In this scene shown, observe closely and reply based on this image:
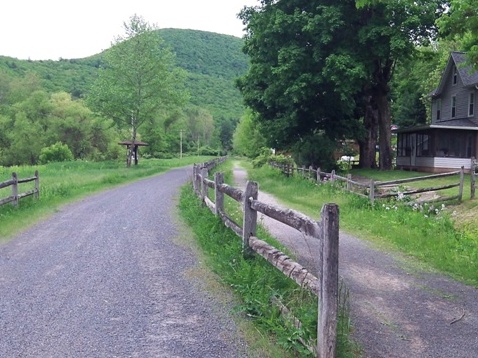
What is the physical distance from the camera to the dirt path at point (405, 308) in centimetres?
439

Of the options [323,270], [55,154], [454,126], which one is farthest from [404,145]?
[55,154]

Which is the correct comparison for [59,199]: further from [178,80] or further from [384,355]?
[178,80]

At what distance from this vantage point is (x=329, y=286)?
12.1 ft

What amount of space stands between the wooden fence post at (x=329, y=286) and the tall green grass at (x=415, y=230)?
4048 mm

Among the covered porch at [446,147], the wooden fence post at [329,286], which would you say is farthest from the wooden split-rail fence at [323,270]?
the covered porch at [446,147]

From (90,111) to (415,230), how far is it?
49398mm

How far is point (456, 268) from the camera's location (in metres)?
7.47

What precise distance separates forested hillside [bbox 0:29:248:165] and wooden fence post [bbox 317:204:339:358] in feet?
97.7

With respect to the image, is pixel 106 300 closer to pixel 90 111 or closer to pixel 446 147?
pixel 446 147

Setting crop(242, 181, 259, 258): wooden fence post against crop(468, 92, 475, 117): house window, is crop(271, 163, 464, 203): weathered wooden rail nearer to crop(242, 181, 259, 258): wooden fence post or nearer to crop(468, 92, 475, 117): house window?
crop(242, 181, 259, 258): wooden fence post

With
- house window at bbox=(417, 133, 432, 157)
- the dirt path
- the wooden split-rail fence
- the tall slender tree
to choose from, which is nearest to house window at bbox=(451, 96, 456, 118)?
house window at bbox=(417, 133, 432, 157)

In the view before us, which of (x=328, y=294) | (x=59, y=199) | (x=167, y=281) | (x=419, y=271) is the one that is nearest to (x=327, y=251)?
(x=328, y=294)

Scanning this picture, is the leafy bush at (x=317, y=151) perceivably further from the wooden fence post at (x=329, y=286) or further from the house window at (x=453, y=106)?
the wooden fence post at (x=329, y=286)

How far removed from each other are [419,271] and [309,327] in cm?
407
